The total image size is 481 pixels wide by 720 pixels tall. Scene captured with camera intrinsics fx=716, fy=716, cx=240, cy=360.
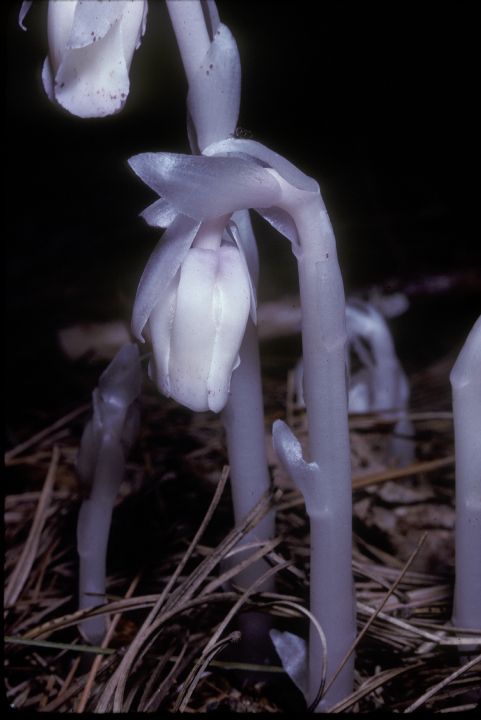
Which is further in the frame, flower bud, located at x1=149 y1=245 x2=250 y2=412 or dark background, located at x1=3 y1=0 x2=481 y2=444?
dark background, located at x1=3 y1=0 x2=481 y2=444

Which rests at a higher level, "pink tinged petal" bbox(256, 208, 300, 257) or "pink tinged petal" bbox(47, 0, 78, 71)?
"pink tinged petal" bbox(47, 0, 78, 71)

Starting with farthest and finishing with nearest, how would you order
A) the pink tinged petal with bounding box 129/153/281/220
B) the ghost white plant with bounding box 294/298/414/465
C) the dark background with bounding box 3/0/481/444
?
the dark background with bounding box 3/0/481/444 → the ghost white plant with bounding box 294/298/414/465 → the pink tinged petal with bounding box 129/153/281/220

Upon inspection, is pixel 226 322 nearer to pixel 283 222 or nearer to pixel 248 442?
pixel 283 222

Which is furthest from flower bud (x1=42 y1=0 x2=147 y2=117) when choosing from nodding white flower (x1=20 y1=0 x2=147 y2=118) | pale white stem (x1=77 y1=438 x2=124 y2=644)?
pale white stem (x1=77 y1=438 x2=124 y2=644)

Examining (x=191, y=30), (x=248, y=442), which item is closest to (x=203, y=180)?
(x=191, y=30)

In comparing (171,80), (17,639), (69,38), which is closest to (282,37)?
(171,80)

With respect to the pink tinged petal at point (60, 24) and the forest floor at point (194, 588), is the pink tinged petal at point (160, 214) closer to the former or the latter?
the pink tinged petal at point (60, 24)

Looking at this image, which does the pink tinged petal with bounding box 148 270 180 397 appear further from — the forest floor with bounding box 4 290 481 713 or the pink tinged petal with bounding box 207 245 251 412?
the forest floor with bounding box 4 290 481 713
